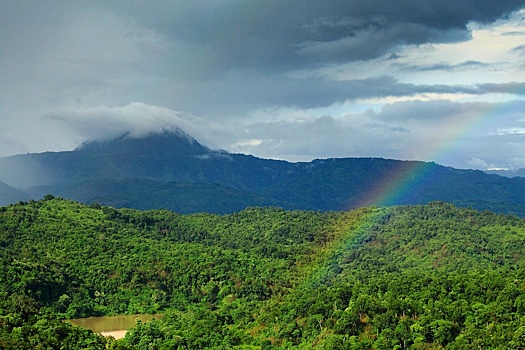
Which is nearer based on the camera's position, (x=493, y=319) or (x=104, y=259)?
(x=493, y=319)

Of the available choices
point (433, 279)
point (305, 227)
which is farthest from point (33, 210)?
point (433, 279)

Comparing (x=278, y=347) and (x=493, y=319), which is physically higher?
(x=493, y=319)

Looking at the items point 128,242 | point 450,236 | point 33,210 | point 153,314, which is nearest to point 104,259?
point 128,242

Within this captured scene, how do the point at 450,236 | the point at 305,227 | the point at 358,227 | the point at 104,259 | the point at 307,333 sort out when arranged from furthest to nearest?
1. the point at 305,227
2. the point at 358,227
3. the point at 450,236
4. the point at 104,259
5. the point at 307,333

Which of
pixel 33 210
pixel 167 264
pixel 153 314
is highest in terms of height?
pixel 33 210

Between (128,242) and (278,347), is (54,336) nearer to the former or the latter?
(278,347)

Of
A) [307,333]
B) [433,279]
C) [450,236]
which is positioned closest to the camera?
[307,333]
